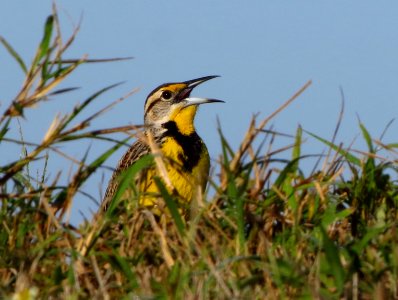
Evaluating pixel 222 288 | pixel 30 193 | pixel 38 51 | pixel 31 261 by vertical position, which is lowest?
pixel 222 288

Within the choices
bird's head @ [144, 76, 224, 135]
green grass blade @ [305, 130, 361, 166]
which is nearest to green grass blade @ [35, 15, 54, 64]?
green grass blade @ [305, 130, 361, 166]

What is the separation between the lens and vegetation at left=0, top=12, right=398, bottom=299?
9.67 feet

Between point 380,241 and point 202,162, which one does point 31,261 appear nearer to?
point 380,241

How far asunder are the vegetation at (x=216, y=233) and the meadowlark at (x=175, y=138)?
3.73 feet

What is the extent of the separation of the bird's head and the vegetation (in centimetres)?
204

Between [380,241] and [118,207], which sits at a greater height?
[118,207]

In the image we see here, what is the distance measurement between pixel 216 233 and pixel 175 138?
7.53 feet

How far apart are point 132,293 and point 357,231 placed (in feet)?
3.27

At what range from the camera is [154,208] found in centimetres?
363

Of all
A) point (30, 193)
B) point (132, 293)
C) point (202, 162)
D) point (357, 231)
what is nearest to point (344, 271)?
point (132, 293)

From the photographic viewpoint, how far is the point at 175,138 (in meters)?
5.64

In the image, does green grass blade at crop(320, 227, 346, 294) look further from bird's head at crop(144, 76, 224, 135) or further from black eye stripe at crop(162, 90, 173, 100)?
black eye stripe at crop(162, 90, 173, 100)

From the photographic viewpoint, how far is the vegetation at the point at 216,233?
2947 millimetres

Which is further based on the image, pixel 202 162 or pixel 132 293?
pixel 202 162
